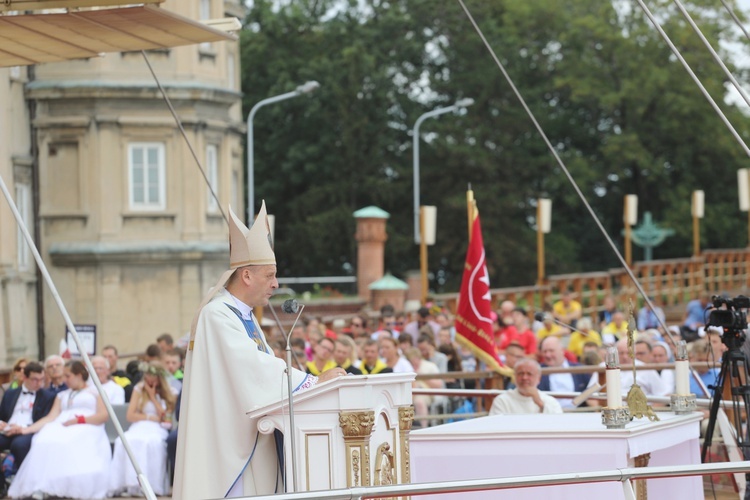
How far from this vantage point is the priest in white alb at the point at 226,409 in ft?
23.8

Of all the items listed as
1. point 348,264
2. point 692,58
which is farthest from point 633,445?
point 692,58

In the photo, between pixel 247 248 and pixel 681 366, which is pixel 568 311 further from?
pixel 247 248

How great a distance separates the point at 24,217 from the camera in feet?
103

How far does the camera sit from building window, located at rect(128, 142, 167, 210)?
32219 mm

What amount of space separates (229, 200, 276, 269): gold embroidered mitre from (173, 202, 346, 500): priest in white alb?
0.27 metres

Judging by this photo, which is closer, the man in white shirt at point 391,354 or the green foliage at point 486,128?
the man in white shirt at point 391,354

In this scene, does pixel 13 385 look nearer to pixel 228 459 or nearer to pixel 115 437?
pixel 115 437

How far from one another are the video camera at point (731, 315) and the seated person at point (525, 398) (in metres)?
2.00

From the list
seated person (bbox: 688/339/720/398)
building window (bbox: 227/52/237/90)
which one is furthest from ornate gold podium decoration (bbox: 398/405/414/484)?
building window (bbox: 227/52/237/90)

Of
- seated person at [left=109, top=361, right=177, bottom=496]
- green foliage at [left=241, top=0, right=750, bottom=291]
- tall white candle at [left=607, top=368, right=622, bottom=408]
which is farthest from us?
green foliage at [left=241, top=0, right=750, bottom=291]

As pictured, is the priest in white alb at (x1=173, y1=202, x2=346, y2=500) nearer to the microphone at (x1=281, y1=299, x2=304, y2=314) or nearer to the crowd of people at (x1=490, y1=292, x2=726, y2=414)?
the microphone at (x1=281, y1=299, x2=304, y2=314)

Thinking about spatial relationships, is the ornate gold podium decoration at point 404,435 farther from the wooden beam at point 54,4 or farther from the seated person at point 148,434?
the seated person at point 148,434

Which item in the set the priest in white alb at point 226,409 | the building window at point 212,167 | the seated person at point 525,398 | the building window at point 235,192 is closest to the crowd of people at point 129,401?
the seated person at point 525,398

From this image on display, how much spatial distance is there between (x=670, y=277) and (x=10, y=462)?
2575 cm
